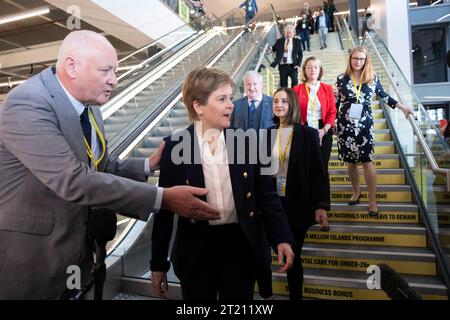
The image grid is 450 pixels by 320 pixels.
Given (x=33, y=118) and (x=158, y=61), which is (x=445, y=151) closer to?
(x=33, y=118)

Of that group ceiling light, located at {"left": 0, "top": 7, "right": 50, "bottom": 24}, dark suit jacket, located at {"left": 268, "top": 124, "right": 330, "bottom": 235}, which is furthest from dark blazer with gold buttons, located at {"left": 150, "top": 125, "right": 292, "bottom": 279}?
ceiling light, located at {"left": 0, "top": 7, "right": 50, "bottom": 24}

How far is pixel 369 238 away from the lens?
143 inches

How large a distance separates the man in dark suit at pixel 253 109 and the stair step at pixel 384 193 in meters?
1.31

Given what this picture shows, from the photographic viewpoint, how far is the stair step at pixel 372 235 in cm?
354

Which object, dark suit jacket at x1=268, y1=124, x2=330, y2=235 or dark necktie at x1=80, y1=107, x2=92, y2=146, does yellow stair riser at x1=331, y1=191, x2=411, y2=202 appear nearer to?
dark suit jacket at x1=268, y1=124, x2=330, y2=235

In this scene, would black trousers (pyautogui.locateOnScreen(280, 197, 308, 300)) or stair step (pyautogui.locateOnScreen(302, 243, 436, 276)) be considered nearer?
black trousers (pyautogui.locateOnScreen(280, 197, 308, 300))

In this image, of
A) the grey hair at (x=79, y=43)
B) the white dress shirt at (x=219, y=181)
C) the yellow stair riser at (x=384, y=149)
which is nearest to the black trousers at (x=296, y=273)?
the white dress shirt at (x=219, y=181)

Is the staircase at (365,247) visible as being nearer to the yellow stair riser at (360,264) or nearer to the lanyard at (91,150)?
the yellow stair riser at (360,264)

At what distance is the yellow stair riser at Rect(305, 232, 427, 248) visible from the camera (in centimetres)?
353

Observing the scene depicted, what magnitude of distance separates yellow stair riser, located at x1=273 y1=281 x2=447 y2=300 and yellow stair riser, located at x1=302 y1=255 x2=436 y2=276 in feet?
1.02

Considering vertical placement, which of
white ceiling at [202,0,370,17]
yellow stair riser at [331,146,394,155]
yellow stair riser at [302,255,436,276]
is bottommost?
yellow stair riser at [302,255,436,276]

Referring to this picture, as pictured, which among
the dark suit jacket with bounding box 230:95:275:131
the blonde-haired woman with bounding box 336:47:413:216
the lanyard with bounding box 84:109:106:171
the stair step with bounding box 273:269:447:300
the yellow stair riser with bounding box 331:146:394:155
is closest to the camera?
the lanyard with bounding box 84:109:106:171

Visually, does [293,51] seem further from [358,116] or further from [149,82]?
[358,116]
